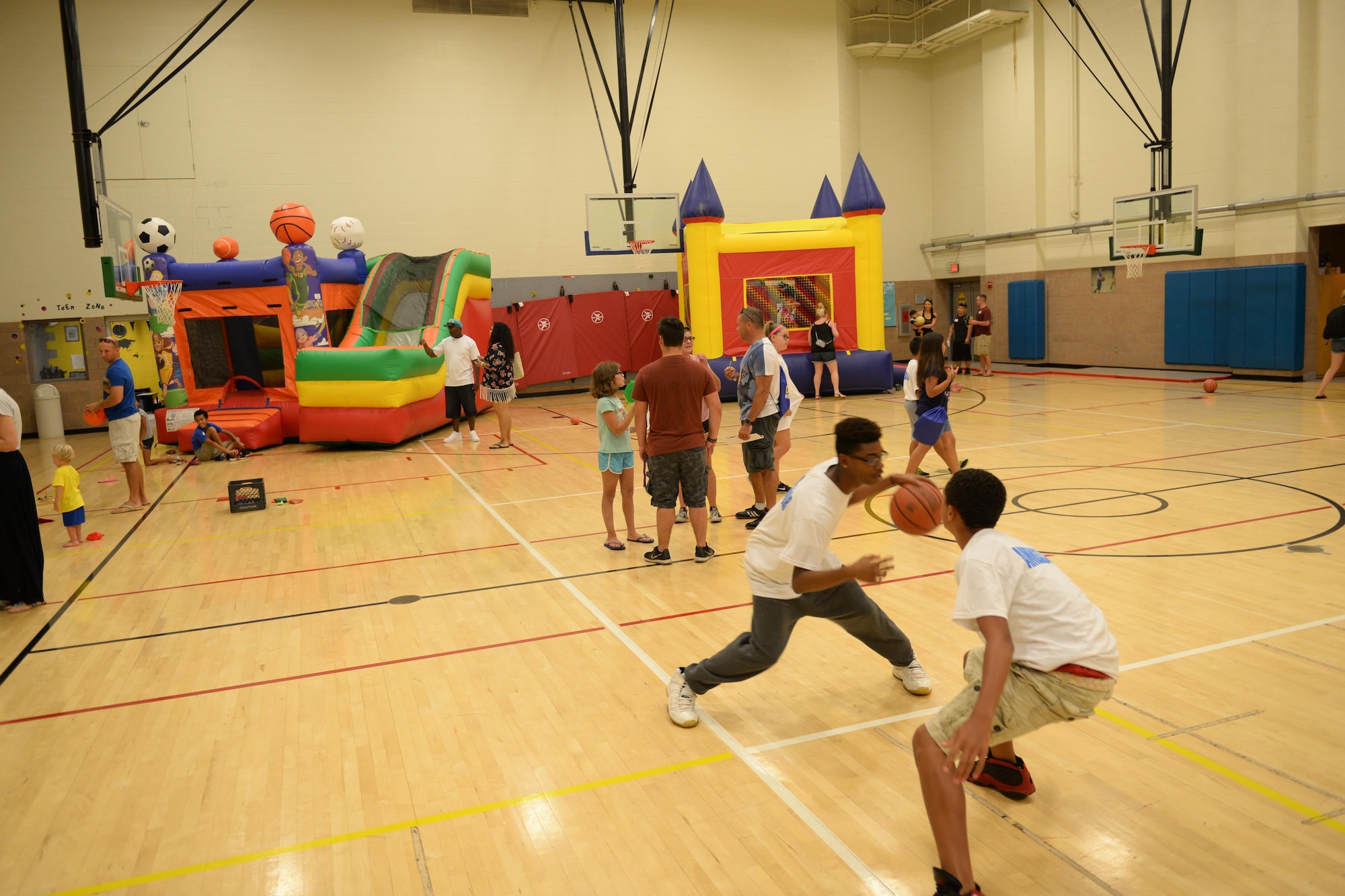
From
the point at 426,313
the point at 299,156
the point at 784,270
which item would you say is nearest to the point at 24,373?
the point at 299,156

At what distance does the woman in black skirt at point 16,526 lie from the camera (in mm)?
6027

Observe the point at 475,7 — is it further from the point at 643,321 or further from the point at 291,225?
the point at 291,225

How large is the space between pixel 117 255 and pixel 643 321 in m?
10.4

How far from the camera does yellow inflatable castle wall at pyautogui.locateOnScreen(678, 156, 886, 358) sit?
16906 millimetres

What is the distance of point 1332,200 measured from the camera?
1516cm

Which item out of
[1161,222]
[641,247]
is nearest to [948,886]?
[641,247]

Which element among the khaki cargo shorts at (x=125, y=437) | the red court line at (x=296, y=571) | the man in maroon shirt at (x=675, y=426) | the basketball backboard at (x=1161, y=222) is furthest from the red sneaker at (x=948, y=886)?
the basketball backboard at (x=1161, y=222)

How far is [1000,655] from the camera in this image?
8.85 ft

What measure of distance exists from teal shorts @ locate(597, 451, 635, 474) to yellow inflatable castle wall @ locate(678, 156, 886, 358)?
9911 mm

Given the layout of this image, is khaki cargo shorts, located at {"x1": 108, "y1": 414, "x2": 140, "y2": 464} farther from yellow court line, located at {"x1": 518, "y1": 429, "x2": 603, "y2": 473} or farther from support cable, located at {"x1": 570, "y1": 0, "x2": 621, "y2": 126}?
support cable, located at {"x1": 570, "y1": 0, "x2": 621, "y2": 126}

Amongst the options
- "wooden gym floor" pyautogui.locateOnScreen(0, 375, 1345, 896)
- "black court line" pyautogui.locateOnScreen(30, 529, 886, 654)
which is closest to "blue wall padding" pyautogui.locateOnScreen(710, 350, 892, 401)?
"wooden gym floor" pyautogui.locateOnScreen(0, 375, 1345, 896)

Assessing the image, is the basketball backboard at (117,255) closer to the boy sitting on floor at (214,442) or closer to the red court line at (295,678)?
the boy sitting on floor at (214,442)

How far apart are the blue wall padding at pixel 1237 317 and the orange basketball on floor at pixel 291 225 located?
1559 cm

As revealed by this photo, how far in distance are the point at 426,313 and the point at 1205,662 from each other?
531 inches
